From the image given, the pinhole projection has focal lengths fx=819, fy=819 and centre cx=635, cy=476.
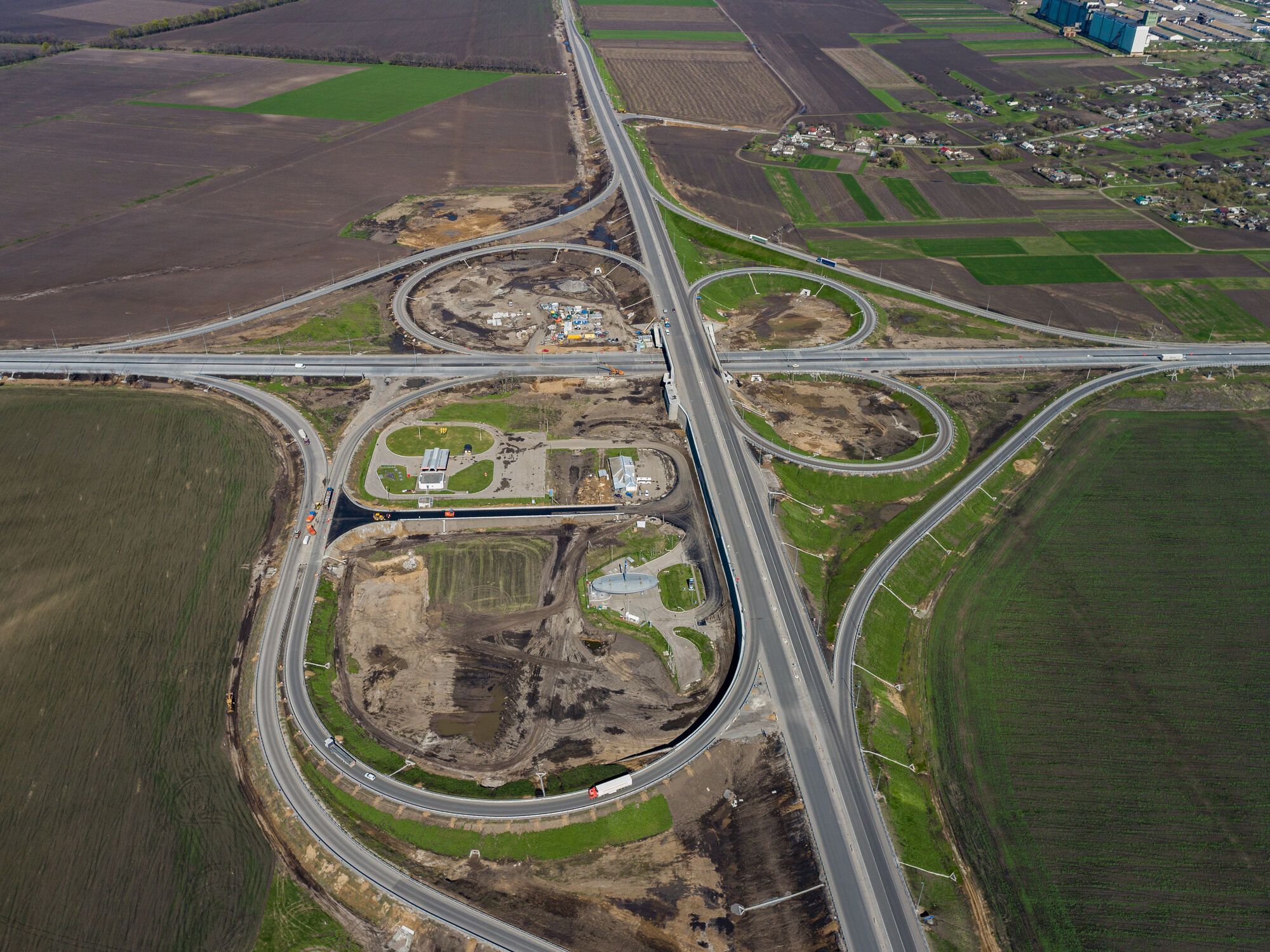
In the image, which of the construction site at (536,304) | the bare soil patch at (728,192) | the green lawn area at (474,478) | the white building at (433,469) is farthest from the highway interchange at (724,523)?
the green lawn area at (474,478)

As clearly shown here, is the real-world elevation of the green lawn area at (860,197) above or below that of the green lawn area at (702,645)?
above

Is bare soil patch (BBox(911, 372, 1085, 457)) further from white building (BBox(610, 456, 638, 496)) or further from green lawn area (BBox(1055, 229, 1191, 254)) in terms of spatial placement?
green lawn area (BBox(1055, 229, 1191, 254))

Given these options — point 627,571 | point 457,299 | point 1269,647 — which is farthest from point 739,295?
point 1269,647

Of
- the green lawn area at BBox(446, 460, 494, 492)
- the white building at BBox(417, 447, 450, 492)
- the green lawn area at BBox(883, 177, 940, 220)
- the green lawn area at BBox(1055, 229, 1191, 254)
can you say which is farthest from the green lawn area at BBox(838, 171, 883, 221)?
the white building at BBox(417, 447, 450, 492)

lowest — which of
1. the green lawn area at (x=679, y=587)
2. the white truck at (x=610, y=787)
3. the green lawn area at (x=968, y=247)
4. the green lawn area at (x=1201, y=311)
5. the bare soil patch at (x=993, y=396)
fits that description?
the white truck at (x=610, y=787)

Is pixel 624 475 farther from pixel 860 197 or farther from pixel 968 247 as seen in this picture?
pixel 860 197

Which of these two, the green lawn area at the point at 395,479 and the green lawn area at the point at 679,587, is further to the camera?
the green lawn area at the point at 395,479

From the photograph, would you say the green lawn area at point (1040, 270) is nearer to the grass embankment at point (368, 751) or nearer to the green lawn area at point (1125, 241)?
the green lawn area at point (1125, 241)
